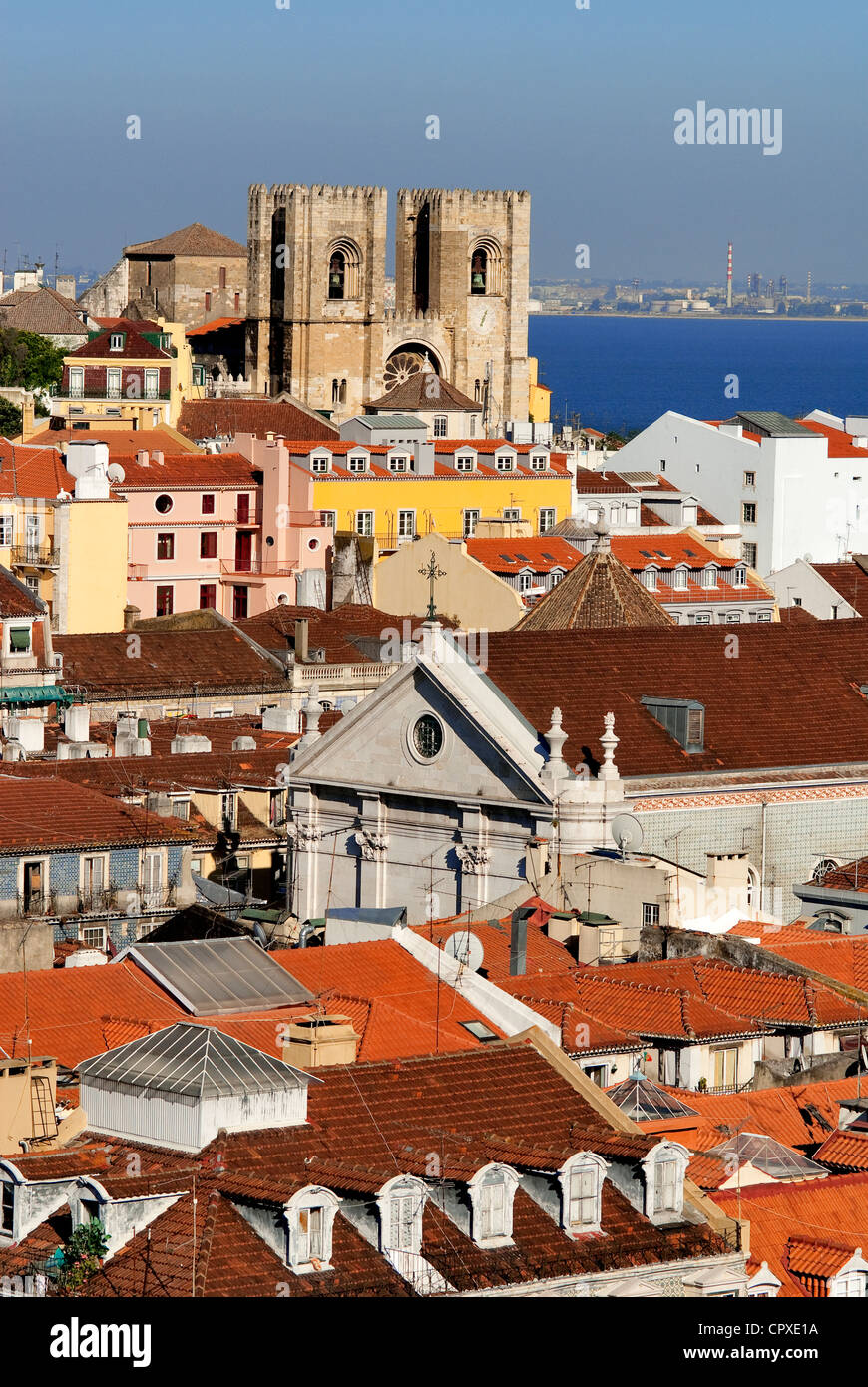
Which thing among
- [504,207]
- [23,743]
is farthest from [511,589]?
[504,207]

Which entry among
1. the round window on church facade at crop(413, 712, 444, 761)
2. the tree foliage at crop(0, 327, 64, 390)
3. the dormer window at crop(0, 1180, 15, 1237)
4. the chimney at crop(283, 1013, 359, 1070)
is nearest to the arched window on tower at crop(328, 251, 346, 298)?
the tree foliage at crop(0, 327, 64, 390)

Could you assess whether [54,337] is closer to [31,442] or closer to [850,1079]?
[31,442]

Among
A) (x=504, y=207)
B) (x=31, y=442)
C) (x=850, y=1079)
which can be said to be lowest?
(x=850, y=1079)

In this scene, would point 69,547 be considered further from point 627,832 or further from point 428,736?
point 627,832

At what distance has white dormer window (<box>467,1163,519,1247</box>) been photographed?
847 inches

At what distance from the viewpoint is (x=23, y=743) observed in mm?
56219

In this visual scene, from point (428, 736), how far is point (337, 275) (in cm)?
10114

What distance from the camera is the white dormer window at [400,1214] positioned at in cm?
2095

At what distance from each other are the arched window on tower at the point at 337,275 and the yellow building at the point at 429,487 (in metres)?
46.3

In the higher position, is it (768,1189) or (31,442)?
(31,442)

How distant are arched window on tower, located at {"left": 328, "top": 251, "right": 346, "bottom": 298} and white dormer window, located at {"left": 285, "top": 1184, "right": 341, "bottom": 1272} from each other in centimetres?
12597

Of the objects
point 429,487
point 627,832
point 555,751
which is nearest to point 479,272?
point 429,487
